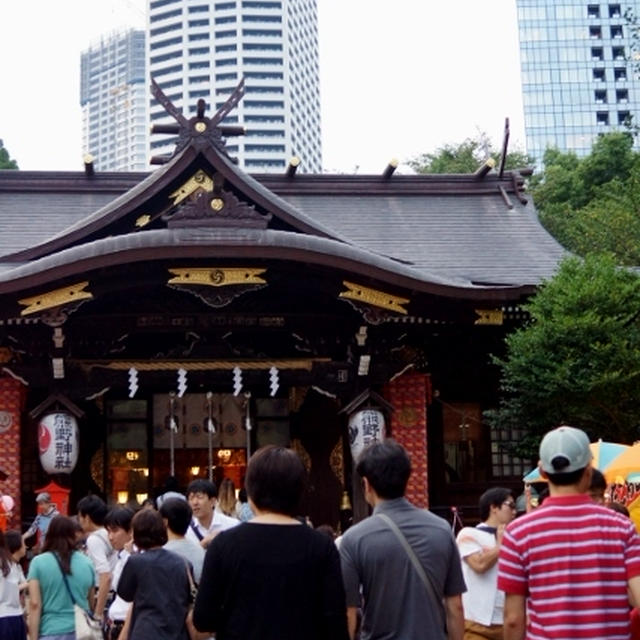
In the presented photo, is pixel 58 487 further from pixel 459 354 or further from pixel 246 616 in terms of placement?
pixel 246 616

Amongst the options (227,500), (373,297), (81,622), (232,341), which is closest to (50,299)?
(232,341)

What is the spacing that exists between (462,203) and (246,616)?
16230mm

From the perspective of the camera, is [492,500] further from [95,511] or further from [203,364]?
[203,364]

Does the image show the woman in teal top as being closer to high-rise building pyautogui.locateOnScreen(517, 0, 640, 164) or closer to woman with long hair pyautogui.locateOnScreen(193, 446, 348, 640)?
woman with long hair pyautogui.locateOnScreen(193, 446, 348, 640)

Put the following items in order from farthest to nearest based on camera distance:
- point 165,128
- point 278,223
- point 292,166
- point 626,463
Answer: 1. point 292,166
2. point 165,128
3. point 278,223
4. point 626,463

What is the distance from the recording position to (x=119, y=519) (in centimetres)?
666

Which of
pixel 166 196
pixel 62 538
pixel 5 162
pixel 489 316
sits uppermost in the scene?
pixel 5 162

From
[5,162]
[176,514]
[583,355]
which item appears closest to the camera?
[176,514]

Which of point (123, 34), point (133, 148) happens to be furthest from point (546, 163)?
point (123, 34)

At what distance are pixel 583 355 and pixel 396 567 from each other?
8.82 m

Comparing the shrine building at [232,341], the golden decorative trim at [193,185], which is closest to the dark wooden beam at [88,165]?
the shrine building at [232,341]

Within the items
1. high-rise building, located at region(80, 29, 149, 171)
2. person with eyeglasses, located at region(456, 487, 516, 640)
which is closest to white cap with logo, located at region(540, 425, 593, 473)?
person with eyeglasses, located at region(456, 487, 516, 640)

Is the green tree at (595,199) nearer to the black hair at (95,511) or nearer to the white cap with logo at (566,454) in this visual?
the black hair at (95,511)

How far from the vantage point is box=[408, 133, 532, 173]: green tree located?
34750mm
